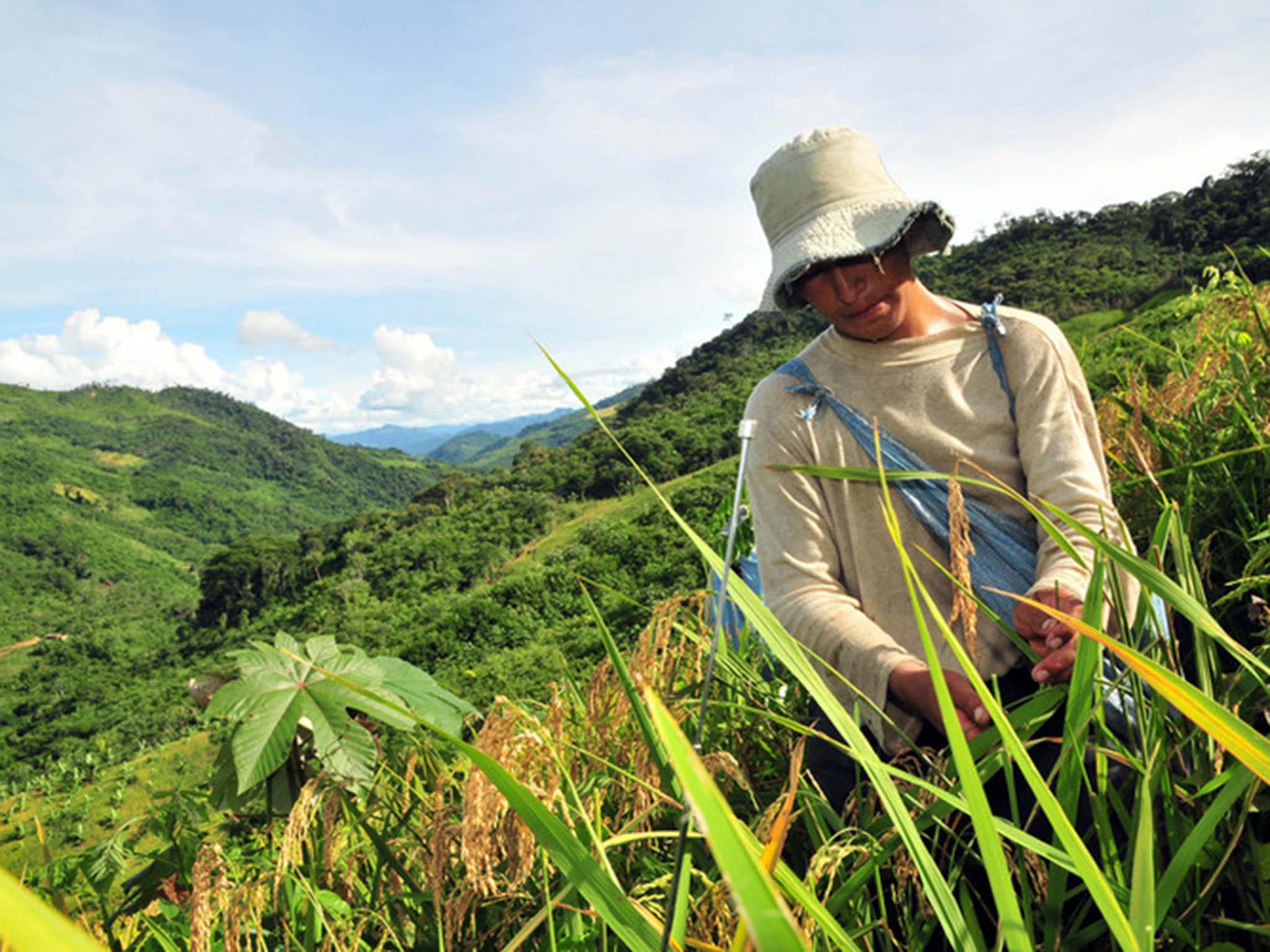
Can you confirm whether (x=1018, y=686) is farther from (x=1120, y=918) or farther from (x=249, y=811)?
(x=249, y=811)

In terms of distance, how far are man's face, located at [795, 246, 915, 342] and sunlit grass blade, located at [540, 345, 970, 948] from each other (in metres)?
0.81

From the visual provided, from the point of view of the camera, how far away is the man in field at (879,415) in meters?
1.25

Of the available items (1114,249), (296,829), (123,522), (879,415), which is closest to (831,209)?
(879,415)

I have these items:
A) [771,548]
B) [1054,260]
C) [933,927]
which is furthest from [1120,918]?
[1054,260]

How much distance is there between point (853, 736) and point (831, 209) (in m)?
1.01

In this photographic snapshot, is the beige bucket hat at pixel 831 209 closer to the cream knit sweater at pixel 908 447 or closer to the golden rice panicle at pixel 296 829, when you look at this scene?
the cream knit sweater at pixel 908 447

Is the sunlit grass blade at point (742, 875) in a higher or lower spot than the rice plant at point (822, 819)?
higher

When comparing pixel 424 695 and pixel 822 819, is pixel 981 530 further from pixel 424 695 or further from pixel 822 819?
pixel 424 695

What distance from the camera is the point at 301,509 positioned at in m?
124

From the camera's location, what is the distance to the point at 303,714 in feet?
4.86

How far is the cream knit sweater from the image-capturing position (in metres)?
1.25

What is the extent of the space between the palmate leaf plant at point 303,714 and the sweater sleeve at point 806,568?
0.71m

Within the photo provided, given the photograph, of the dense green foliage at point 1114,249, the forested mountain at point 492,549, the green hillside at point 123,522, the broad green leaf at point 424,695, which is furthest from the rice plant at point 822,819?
the green hillside at point 123,522

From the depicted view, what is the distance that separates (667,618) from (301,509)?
134 meters
